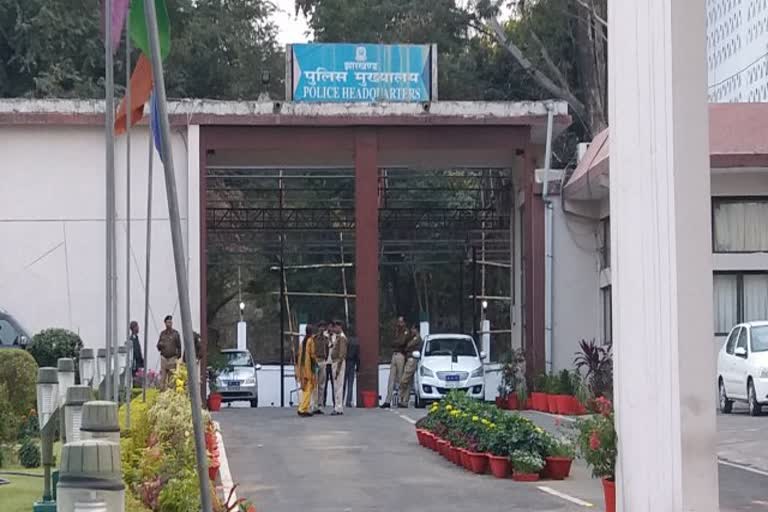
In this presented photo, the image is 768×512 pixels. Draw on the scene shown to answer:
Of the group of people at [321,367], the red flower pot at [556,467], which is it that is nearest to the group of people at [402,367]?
the group of people at [321,367]

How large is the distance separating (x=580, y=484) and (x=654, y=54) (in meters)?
6.39

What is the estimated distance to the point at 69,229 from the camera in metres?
30.2

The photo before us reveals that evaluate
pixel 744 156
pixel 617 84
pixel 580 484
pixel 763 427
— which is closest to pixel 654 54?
pixel 617 84

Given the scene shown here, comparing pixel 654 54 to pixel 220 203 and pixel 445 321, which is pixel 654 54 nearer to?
pixel 220 203

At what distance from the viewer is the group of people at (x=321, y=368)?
2678cm

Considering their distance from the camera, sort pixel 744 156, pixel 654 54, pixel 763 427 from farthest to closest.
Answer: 1. pixel 744 156
2. pixel 763 427
3. pixel 654 54

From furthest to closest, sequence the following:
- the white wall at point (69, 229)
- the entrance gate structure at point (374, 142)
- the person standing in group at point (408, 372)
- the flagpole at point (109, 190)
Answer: the person standing in group at point (408, 372) → the entrance gate structure at point (374, 142) → the white wall at point (69, 229) → the flagpole at point (109, 190)

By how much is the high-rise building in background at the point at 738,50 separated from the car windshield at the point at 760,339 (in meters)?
10.00

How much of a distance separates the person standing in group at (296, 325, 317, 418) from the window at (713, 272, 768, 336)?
849cm

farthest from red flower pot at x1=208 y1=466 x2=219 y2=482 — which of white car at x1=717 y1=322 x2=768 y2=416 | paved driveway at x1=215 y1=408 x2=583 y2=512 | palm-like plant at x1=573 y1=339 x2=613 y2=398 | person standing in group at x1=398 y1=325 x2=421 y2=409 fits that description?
person standing in group at x1=398 y1=325 x2=421 y2=409

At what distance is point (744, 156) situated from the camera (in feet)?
91.4

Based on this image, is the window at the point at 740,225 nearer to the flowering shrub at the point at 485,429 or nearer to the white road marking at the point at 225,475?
the flowering shrub at the point at 485,429

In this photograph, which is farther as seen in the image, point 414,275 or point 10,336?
point 414,275

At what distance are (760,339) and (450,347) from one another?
28.9ft
